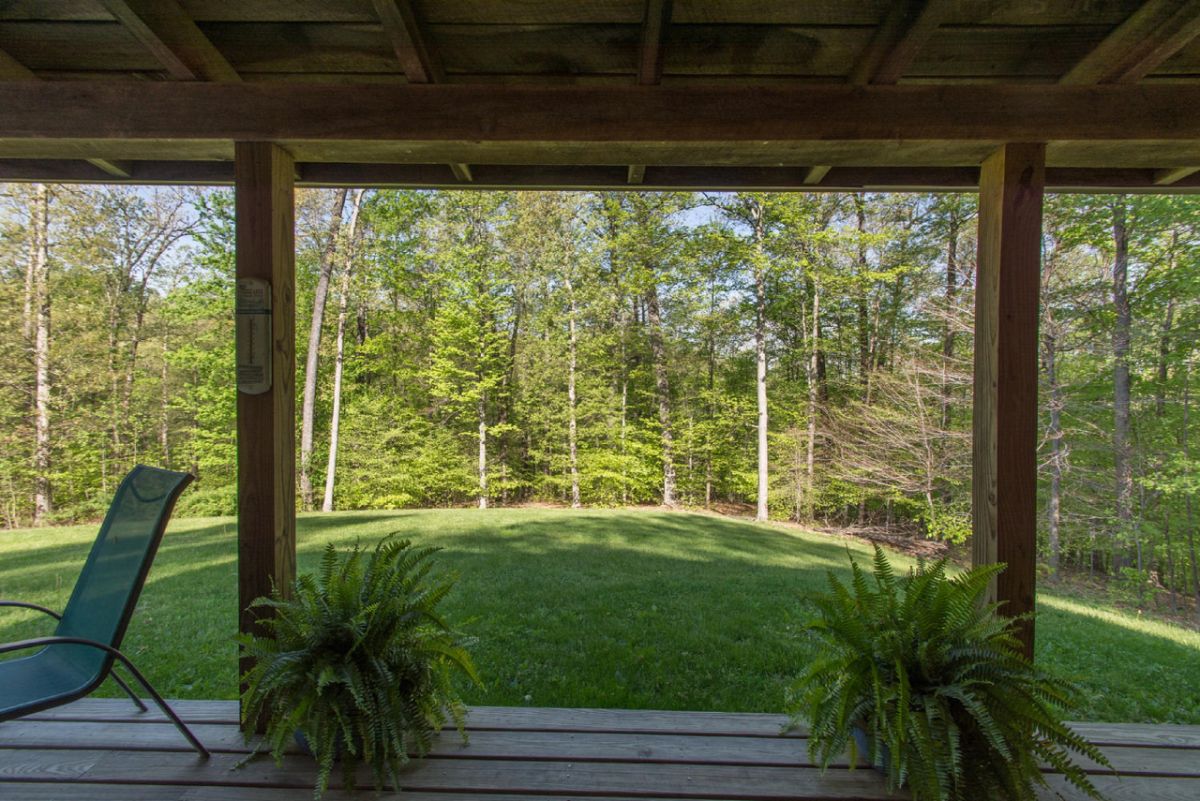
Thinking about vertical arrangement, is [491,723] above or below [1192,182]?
below

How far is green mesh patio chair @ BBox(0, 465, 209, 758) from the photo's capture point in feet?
5.18

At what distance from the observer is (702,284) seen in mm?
10891

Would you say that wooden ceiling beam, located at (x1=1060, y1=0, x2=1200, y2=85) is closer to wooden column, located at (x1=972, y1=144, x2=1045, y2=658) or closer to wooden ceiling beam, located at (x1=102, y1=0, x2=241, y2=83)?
wooden column, located at (x1=972, y1=144, x2=1045, y2=658)

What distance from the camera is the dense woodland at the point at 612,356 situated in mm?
7617

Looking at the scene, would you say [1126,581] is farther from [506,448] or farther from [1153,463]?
[506,448]

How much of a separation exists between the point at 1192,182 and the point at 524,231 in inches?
393

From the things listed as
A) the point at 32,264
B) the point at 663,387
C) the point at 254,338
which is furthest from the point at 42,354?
the point at 663,387

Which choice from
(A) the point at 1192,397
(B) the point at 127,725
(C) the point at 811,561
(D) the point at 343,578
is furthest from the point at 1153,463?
(B) the point at 127,725

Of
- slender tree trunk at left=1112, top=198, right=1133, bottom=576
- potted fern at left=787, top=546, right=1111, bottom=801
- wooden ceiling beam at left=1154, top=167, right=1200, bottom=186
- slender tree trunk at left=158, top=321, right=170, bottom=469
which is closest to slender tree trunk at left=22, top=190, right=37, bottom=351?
slender tree trunk at left=158, top=321, right=170, bottom=469

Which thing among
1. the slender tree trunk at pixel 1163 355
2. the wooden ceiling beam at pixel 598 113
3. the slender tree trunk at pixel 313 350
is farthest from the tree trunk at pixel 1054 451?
the slender tree trunk at pixel 313 350

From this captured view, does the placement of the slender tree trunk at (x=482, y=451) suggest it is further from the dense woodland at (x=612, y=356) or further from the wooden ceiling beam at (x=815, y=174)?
the wooden ceiling beam at (x=815, y=174)

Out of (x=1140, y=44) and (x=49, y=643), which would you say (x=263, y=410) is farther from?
(x=1140, y=44)

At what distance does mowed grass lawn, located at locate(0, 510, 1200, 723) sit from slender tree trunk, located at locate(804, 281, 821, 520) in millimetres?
3626

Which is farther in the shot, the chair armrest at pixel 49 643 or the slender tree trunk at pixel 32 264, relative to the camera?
the slender tree trunk at pixel 32 264
